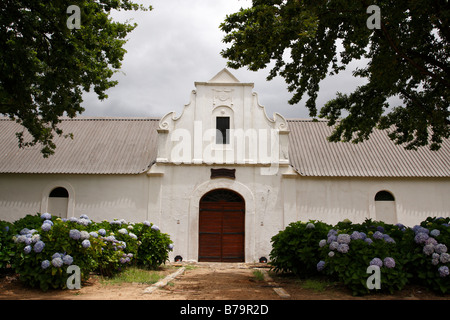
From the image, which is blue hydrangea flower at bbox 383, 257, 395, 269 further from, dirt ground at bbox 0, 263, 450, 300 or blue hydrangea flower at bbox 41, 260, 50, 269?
blue hydrangea flower at bbox 41, 260, 50, 269

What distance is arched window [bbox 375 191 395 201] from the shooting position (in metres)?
17.1

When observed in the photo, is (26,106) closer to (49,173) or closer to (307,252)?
(49,173)

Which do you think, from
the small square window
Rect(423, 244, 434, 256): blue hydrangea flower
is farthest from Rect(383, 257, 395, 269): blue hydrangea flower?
the small square window

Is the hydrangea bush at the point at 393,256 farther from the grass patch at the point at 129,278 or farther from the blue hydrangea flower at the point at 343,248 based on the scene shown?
the grass patch at the point at 129,278

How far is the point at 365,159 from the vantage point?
707 inches

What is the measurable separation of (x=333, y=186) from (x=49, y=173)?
13.8 meters

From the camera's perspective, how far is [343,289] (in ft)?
25.5

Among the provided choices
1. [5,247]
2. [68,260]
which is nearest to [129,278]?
[68,260]

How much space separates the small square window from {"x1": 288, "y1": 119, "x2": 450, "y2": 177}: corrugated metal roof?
3.60m

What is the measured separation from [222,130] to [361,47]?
8.83 metres

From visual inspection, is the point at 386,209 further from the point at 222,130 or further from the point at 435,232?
the point at 435,232

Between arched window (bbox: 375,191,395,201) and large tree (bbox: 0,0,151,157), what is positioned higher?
large tree (bbox: 0,0,151,157)

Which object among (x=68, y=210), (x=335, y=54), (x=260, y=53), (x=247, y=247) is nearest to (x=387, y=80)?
(x=335, y=54)

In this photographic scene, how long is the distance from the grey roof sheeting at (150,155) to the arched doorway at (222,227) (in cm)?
345
